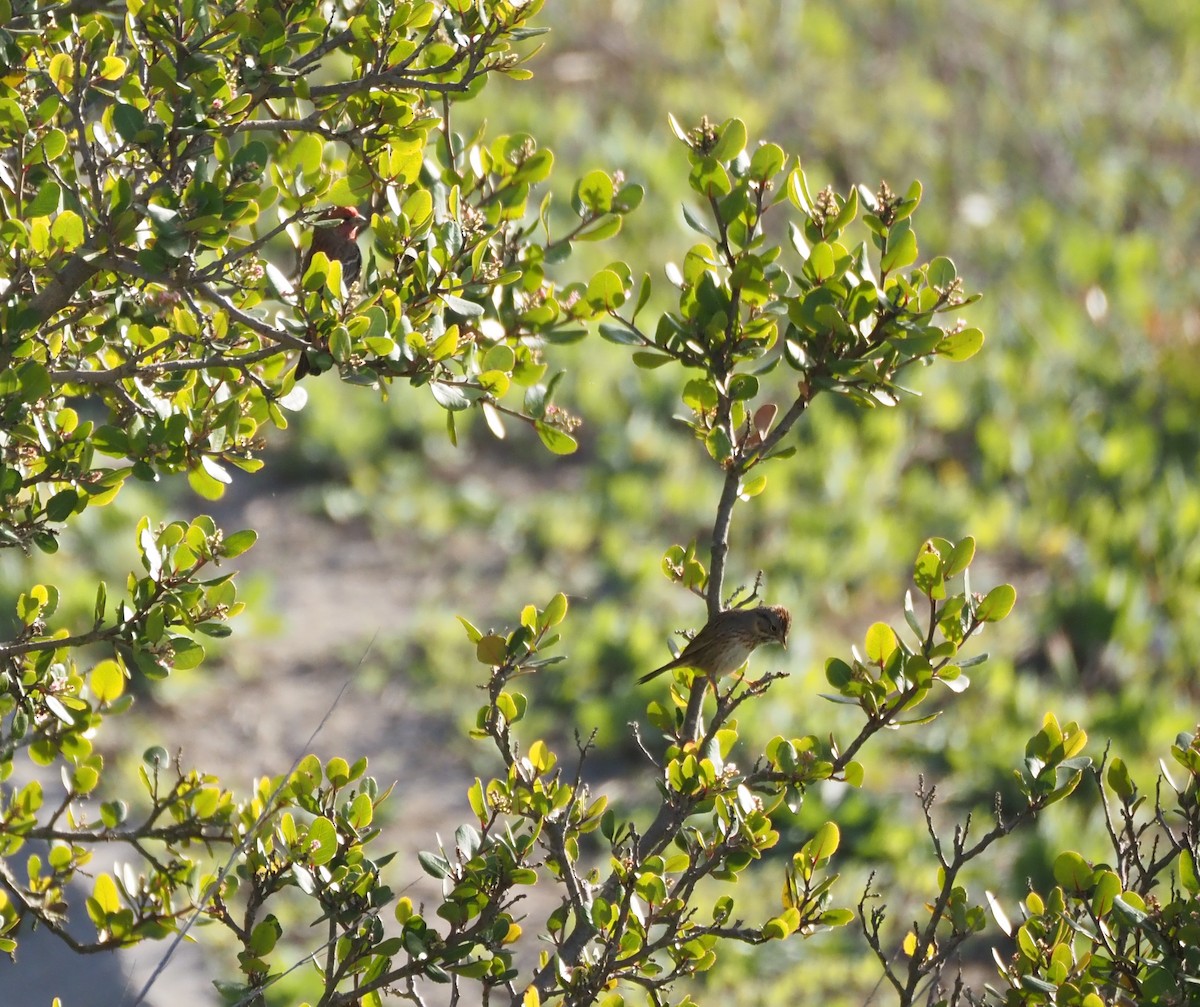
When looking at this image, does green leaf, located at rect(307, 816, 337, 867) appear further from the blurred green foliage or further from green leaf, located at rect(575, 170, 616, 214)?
the blurred green foliage

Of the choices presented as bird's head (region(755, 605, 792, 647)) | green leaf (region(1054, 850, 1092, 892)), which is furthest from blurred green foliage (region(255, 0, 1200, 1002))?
green leaf (region(1054, 850, 1092, 892))

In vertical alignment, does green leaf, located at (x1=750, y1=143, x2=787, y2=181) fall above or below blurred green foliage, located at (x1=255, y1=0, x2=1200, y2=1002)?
below

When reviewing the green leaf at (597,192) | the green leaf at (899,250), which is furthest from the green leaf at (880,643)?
the green leaf at (597,192)

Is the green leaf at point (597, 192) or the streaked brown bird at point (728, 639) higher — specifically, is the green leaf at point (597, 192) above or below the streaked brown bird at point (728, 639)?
above

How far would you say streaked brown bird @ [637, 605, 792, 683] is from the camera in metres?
2.64

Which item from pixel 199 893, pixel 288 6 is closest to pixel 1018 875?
pixel 199 893

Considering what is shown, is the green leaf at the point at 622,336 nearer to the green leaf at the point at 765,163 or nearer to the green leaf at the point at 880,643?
the green leaf at the point at 765,163

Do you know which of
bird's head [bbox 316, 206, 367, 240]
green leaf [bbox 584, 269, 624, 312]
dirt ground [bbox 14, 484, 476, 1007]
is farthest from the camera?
dirt ground [bbox 14, 484, 476, 1007]

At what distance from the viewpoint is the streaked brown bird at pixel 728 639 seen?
2.64 m

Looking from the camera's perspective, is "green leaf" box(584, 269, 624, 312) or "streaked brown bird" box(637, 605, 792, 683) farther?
"streaked brown bird" box(637, 605, 792, 683)

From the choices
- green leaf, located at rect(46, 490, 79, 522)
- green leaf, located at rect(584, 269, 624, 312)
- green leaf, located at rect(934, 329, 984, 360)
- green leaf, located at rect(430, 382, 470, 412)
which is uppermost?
green leaf, located at rect(584, 269, 624, 312)

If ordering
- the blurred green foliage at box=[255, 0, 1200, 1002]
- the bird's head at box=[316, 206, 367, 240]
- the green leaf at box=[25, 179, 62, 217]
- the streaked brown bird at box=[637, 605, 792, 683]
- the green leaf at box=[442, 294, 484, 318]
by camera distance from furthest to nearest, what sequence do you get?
the blurred green foliage at box=[255, 0, 1200, 1002]
the streaked brown bird at box=[637, 605, 792, 683]
the bird's head at box=[316, 206, 367, 240]
the green leaf at box=[442, 294, 484, 318]
the green leaf at box=[25, 179, 62, 217]

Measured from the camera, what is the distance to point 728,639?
272cm

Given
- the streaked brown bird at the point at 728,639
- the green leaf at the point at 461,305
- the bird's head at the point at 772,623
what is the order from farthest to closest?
the bird's head at the point at 772,623 < the streaked brown bird at the point at 728,639 < the green leaf at the point at 461,305
